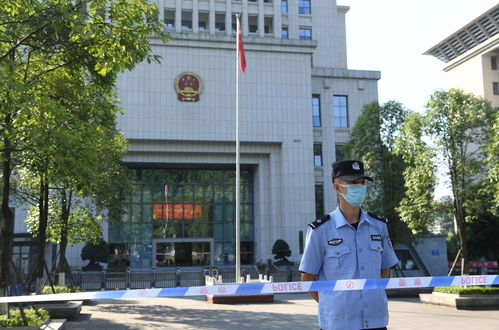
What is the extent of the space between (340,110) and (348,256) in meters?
41.3

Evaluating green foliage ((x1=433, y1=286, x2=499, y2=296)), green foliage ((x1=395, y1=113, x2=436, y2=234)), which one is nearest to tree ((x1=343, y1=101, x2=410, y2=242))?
green foliage ((x1=395, y1=113, x2=436, y2=234))

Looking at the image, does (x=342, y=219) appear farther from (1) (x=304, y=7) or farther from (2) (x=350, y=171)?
(1) (x=304, y=7)

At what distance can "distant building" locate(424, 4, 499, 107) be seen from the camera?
2603 inches

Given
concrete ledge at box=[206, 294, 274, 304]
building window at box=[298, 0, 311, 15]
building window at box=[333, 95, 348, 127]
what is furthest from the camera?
building window at box=[298, 0, 311, 15]

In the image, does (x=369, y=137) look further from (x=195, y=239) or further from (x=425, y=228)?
(x=195, y=239)

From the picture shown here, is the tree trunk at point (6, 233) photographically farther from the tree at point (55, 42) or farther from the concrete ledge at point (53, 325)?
the concrete ledge at point (53, 325)

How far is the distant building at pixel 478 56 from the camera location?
66.1 m

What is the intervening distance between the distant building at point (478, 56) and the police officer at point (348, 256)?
68319mm

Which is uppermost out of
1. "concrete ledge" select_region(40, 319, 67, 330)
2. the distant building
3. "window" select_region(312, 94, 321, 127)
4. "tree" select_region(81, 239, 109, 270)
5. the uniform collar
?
the distant building

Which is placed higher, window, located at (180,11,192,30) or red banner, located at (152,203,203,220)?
window, located at (180,11,192,30)

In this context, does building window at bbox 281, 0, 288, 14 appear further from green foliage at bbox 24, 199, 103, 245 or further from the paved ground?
the paved ground

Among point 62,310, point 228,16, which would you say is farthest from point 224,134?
point 62,310

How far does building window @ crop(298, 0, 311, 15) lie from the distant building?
104ft

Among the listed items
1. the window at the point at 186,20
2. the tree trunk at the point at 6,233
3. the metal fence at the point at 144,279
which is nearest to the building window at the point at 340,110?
the window at the point at 186,20
